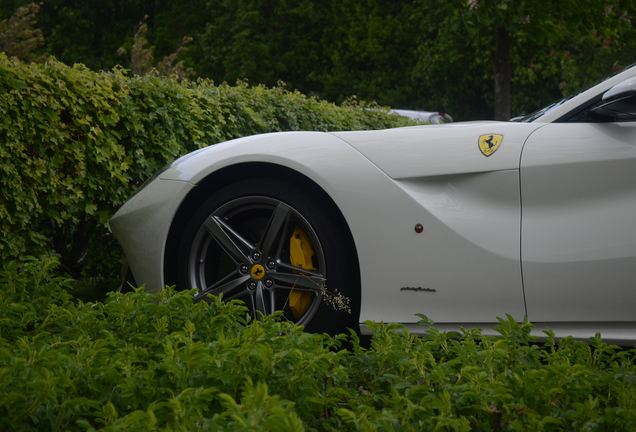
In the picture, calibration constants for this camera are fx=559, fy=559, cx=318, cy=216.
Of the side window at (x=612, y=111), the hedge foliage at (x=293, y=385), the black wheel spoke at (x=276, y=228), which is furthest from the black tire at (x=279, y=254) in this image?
the side window at (x=612, y=111)

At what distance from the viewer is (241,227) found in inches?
111

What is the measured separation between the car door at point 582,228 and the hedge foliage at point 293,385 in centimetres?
29

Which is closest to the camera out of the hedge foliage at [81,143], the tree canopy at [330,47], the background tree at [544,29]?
the hedge foliage at [81,143]

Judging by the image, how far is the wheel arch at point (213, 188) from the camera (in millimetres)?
2676

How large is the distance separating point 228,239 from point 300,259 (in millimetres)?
358

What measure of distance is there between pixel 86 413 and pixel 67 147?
2.89 metres

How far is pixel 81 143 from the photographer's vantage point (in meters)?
4.02

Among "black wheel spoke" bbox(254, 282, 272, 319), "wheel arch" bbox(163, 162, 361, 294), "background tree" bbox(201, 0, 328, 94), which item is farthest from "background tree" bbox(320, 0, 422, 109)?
"black wheel spoke" bbox(254, 282, 272, 319)

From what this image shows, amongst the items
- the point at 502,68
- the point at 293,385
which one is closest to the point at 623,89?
the point at 293,385

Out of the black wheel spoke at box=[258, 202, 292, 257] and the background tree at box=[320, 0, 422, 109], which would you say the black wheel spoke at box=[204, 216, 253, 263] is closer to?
the black wheel spoke at box=[258, 202, 292, 257]

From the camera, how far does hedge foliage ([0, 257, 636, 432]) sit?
1401 mm

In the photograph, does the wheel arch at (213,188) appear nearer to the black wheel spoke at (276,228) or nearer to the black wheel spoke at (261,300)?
the black wheel spoke at (276,228)

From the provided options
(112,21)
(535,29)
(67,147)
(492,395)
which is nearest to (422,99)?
(112,21)

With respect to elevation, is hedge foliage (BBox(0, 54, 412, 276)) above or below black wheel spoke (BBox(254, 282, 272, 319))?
above
